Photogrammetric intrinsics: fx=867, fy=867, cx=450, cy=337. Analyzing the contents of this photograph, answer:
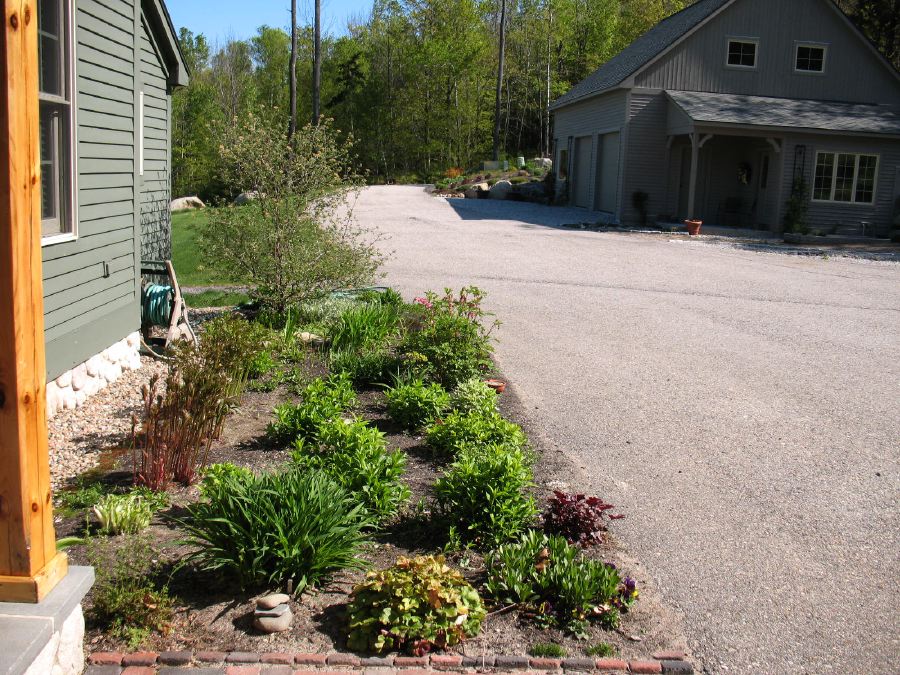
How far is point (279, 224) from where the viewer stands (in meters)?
9.46

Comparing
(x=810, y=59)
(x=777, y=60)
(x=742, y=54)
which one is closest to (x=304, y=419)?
(x=742, y=54)

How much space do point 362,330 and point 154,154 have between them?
5575 millimetres

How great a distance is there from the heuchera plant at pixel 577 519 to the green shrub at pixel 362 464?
83 cm

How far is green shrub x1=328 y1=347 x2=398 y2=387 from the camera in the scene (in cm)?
739

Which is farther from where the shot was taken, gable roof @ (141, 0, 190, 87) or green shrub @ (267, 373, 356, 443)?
gable roof @ (141, 0, 190, 87)

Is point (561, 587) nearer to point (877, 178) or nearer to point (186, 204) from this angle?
point (877, 178)

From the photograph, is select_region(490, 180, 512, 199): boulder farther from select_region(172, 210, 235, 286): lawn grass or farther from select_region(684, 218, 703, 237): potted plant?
select_region(172, 210, 235, 286): lawn grass

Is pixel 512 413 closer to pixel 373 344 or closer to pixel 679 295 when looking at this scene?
pixel 373 344

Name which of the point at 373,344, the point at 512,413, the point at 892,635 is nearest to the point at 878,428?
the point at 512,413

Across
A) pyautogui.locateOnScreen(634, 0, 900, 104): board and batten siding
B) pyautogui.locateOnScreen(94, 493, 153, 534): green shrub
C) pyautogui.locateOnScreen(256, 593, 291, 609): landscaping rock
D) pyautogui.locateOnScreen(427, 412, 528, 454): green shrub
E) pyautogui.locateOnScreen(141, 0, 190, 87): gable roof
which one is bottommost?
pyautogui.locateOnScreen(256, 593, 291, 609): landscaping rock

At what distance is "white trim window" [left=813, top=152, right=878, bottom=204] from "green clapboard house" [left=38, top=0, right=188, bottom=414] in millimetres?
22219

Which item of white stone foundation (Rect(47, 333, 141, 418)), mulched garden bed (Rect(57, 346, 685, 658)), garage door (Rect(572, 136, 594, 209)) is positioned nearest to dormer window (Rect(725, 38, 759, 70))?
garage door (Rect(572, 136, 594, 209))

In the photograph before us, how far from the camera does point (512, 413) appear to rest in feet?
22.5

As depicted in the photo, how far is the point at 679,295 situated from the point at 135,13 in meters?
8.80
